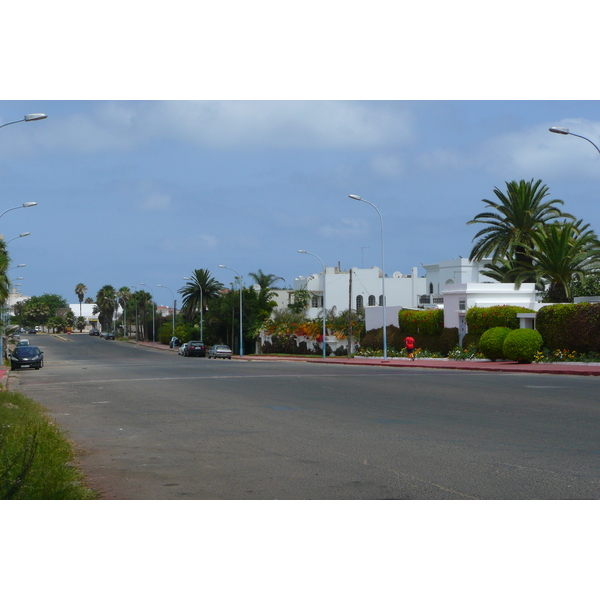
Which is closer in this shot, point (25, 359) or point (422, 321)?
point (25, 359)

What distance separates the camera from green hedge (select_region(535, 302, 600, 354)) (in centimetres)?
3559

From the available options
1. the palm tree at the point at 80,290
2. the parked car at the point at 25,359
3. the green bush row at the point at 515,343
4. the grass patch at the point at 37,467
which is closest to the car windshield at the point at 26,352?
the parked car at the point at 25,359

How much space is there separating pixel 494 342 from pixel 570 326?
12.7 feet

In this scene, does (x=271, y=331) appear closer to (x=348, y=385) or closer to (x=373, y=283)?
(x=373, y=283)

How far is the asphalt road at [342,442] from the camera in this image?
8.62 metres

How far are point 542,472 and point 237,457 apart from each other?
428cm

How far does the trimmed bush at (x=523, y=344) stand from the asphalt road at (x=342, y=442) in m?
13.4

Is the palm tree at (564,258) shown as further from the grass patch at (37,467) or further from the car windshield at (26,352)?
the grass patch at (37,467)

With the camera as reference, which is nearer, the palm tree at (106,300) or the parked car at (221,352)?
the parked car at (221,352)

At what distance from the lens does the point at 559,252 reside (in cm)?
4159

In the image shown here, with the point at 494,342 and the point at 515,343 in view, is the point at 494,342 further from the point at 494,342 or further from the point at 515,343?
the point at 515,343

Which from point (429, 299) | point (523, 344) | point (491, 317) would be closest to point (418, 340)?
point (491, 317)

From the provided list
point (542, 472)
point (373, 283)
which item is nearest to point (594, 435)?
point (542, 472)

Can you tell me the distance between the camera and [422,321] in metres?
50.4
